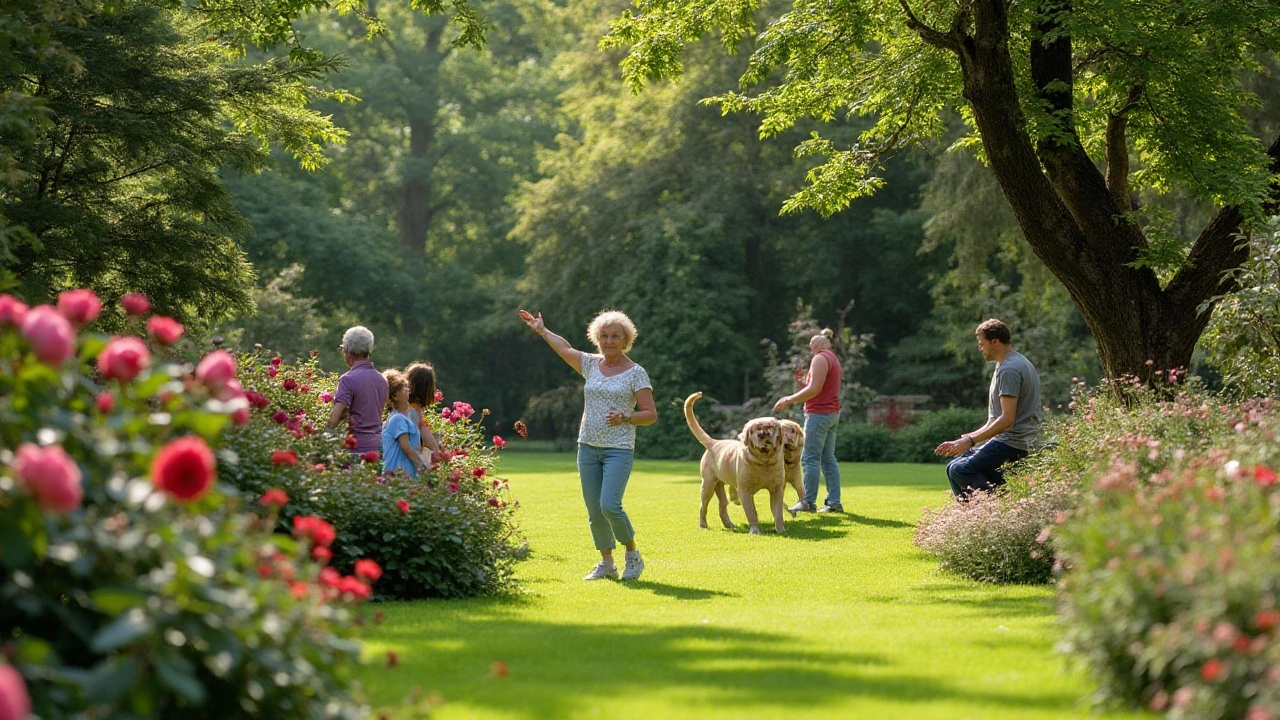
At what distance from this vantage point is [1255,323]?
10.5 m

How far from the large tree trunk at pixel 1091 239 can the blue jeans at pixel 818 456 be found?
359 cm

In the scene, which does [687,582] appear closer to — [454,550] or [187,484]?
[454,550]

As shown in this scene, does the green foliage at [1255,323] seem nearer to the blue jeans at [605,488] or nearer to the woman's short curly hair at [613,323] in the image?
the woman's short curly hair at [613,323]

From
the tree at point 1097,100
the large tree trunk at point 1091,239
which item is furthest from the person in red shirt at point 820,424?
the large tree trunk at point 1091,239

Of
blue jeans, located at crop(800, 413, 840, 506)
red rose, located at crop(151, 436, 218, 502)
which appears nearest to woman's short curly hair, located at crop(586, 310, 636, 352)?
blue jeans, located at crop(800, 413, 840, 506)

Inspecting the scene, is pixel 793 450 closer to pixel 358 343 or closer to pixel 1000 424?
pixel 1000 424

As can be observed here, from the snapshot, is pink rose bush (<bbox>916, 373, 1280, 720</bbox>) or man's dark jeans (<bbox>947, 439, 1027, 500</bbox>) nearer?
pink rose bush (<bbox>916, 373, 1280, 720</bbox>)

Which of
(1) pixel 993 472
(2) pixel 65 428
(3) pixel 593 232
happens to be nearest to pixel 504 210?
(3) pixel 593 232

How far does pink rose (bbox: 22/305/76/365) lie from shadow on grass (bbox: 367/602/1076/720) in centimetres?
231

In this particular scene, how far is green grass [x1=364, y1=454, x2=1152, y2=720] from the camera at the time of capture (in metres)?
5.64

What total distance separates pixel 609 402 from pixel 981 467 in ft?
12.5

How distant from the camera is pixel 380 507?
9281 millimetres

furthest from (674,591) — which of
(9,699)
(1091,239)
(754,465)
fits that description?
(9,699)

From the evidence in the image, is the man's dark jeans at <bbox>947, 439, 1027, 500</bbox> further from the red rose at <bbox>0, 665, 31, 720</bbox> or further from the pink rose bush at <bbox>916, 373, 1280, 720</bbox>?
the red rose at <bbox>0, 665, 31, 720</bbox>
